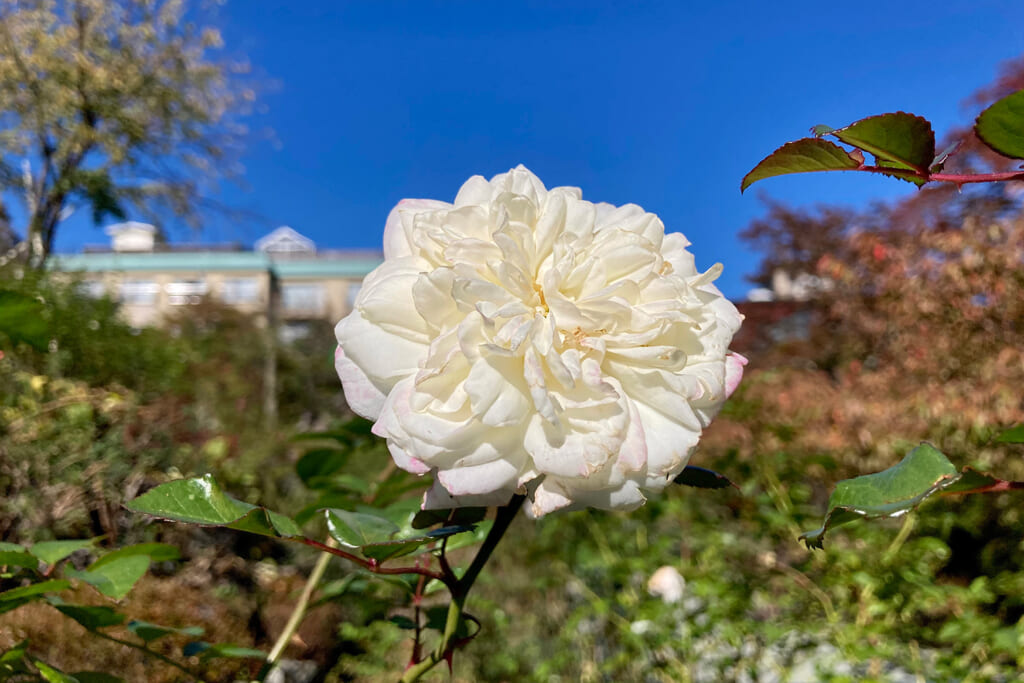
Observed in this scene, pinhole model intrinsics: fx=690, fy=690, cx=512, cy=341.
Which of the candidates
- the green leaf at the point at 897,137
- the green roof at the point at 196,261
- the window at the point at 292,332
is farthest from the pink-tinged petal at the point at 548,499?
the green roof at the point at 196,261

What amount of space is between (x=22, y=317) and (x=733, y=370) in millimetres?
519

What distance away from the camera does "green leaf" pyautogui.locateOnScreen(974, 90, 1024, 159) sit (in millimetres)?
297

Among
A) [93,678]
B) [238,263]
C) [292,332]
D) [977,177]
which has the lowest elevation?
[93,678]

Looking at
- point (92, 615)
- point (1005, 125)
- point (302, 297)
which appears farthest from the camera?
point (302, 297)

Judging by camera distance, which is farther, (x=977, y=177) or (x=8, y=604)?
(x=8, y=604)

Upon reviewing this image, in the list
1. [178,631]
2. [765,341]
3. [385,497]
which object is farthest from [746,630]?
[765,341]

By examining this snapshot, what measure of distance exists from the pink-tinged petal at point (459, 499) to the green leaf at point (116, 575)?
28cm

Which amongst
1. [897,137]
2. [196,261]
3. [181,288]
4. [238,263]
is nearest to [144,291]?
[181,288]

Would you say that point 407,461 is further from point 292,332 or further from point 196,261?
point 196,261

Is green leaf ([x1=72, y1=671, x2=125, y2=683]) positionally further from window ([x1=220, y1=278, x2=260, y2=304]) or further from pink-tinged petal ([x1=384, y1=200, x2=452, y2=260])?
window ([x1=220, y1=278, x2=260, y2=304])

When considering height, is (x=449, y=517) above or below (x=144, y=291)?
below

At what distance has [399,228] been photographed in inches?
16.8

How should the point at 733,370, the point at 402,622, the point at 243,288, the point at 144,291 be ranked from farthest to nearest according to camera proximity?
1. the point at 243,288
2. the point at 144,291
3. the point at 402,622
4. the point at 733,370

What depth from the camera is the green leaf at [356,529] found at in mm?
→ 372
